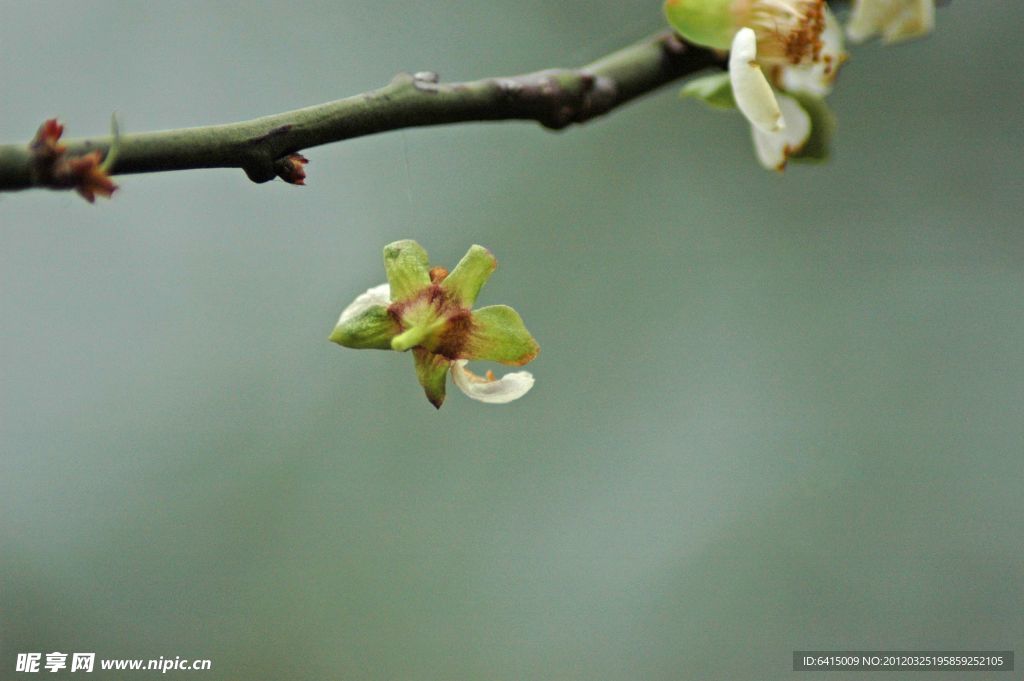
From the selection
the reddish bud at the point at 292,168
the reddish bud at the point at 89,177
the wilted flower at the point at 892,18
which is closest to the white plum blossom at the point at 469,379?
the reddish bud at the point at 292,168

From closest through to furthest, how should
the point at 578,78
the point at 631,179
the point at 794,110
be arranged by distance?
the point at 578,78 → the point at 794,110 → the point at 631,179

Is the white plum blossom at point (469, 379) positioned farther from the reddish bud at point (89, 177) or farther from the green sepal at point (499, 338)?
the reddish bud at point (89, 177)

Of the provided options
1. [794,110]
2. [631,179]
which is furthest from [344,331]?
[631,179]

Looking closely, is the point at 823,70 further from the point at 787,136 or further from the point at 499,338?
the point at 499,338

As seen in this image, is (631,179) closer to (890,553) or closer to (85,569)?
(890,553)

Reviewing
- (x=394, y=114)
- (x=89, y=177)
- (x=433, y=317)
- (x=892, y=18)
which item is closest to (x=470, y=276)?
(x=433, y=317)

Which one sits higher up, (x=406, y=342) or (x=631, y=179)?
(x=631, y=179)
